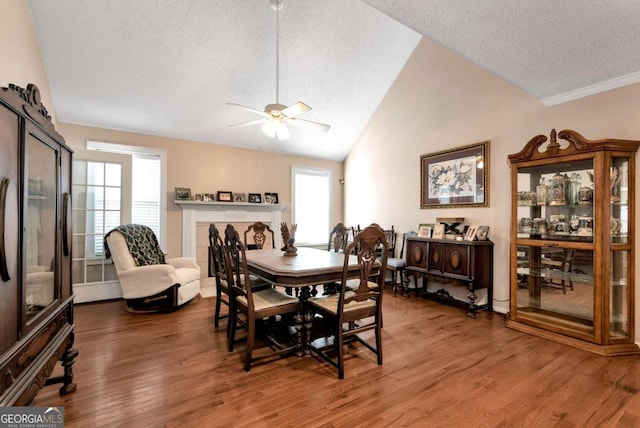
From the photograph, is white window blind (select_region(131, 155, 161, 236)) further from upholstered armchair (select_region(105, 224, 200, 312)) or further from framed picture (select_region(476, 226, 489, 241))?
framed picture (select_region(476, 226, 489, 241))

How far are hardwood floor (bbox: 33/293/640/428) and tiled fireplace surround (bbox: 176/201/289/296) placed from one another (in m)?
1.93

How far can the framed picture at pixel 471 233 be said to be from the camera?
375 centimetres

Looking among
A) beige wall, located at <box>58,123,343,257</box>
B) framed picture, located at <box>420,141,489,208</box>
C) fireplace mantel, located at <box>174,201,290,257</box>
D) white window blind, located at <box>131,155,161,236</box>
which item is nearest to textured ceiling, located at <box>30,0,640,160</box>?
beige wall, located at <box>58,123,343,257</box>

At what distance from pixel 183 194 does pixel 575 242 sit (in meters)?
4.96

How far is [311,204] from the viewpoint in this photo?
6.27 m

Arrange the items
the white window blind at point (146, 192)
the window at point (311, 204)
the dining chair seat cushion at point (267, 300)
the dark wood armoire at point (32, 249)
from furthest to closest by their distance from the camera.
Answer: the window at point (311, 204) < the white window blind at point (146, 192) < the dining chair seat cushion at point (267, 300) < the dark wood armoire at point (32, 249)

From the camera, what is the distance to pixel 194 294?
407 centimetres

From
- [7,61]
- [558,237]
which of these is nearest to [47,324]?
[7,61]

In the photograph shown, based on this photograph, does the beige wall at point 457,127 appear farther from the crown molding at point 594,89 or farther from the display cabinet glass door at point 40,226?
the display cabinet glass door at point 40,226

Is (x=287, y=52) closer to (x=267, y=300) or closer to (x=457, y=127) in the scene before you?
(x=457, y=127)

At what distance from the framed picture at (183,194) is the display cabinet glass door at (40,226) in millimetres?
3087

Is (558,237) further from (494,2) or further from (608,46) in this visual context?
(494,2)

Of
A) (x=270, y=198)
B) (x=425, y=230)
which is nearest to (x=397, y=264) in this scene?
(x=425, y=230)

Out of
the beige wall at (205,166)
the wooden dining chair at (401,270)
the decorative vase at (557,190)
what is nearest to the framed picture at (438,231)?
the wooden dining chair at (401,270)
